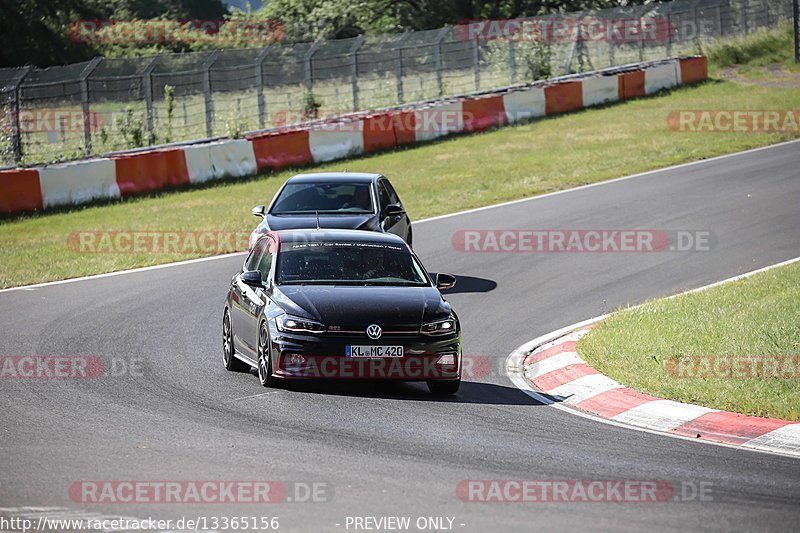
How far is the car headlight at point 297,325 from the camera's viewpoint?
34.9 ft

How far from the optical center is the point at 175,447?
8.55 meters

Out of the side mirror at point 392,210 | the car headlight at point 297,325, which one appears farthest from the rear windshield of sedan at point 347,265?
the side mirror at point 392,210

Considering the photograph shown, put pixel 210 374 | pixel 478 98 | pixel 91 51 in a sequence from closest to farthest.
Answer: pixel 210 374, pixel 478 98, pixel 91 51

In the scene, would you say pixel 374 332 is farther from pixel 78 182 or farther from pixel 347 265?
pixel 78 182

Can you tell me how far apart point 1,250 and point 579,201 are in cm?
1074

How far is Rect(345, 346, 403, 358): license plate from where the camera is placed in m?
10.6

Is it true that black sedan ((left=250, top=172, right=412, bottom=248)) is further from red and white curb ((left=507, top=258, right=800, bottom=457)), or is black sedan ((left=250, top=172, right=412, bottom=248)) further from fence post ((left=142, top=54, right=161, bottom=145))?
fence post ((left=142, top=54, right=161, bottom=145))

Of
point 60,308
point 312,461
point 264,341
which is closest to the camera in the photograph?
point 312,461

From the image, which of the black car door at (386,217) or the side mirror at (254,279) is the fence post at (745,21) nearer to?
the black car door at (386,217)

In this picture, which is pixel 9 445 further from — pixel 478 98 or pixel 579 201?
pixel 478 98

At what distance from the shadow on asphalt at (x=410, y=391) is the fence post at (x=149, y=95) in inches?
774

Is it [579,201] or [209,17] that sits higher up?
[209,17]

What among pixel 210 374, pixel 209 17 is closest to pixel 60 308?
pixel 210 374

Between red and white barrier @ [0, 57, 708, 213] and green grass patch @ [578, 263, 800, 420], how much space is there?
14.3 metres
